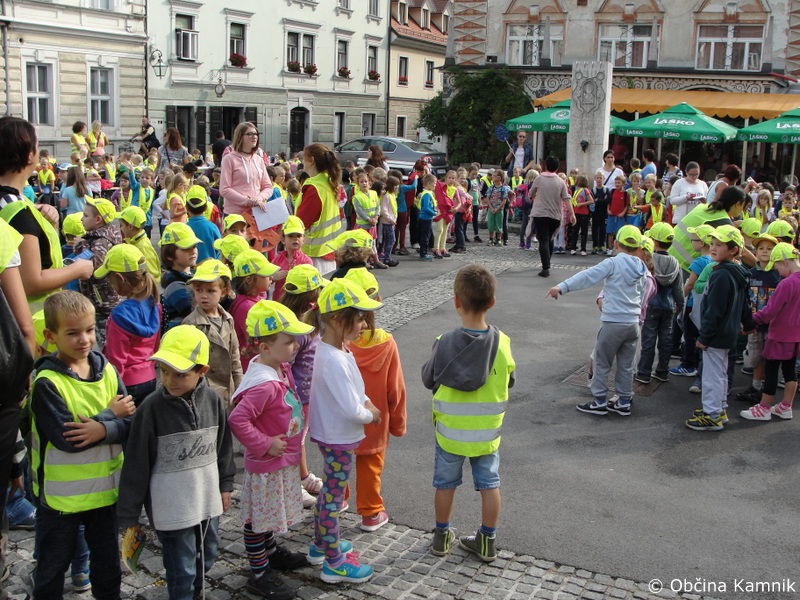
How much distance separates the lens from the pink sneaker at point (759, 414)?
7664 millimetres

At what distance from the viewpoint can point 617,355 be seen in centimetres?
771

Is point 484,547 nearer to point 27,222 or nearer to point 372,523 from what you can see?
point 372,523

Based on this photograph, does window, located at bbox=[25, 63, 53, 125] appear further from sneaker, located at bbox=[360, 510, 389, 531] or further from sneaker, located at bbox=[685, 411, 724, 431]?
sneaker, located at bbox=[360, 510, 389, 531]

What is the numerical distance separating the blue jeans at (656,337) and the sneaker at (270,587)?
5185 millimetres

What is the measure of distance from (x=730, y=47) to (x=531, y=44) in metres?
7.80

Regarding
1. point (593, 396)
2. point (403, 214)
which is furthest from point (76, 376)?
point (403, 214)

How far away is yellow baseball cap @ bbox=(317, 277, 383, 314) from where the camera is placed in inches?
184

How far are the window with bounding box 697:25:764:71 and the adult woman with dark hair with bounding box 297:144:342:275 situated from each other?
28802 mm

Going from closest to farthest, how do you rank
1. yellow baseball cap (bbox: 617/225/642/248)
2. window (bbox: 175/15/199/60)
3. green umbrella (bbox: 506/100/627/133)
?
yellow baseball cap (bbox: 617/225/642/248)
green umbrella (bbox: 506/100/627/133)
window (bbox: 175/15/199/60)

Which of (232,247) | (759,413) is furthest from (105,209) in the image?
(759,413)

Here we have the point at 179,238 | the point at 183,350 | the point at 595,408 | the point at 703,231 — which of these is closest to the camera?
the point at 183,350

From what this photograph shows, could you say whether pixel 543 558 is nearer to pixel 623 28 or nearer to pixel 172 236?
pixel 172 236

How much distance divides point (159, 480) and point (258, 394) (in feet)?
2.12

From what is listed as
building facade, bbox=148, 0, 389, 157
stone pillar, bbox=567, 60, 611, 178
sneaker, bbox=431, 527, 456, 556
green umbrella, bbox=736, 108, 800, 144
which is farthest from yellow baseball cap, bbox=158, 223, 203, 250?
building facade, bbox=148, 0, 389, 157
